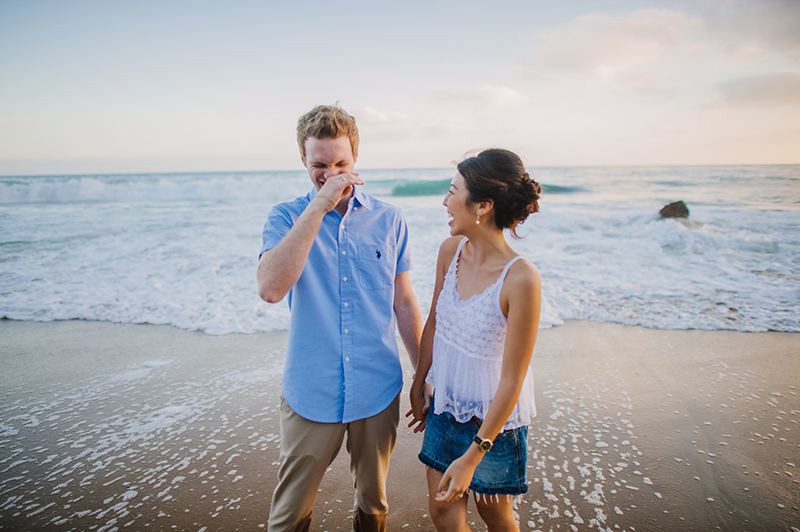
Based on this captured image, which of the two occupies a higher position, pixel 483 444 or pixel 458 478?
pixel 483 444

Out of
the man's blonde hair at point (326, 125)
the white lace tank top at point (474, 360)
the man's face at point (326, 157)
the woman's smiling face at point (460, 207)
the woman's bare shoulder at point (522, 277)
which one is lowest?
the white lace tank top at point (474, 360)

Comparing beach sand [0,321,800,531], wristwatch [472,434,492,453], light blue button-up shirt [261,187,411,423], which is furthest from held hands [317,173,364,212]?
beach sand [0,321,800,531]

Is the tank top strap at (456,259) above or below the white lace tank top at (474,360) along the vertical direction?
above

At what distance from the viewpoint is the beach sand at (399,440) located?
104 inches

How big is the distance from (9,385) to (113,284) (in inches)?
153

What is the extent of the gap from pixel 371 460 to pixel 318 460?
274 millimetres

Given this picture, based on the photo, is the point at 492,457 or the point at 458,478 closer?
the point at 458,478

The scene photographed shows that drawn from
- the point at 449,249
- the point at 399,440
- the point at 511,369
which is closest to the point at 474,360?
the point at 511,369

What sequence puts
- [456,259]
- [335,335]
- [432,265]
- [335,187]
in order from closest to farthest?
[335,187] → [335,335] → [456,259] → [432,265]

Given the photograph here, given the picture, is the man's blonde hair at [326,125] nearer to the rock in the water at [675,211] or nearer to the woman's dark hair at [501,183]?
the woman's dark hair at [501,183]

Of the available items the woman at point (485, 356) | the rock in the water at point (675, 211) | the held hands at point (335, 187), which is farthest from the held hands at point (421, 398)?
the rock in the water at point (675, 211)

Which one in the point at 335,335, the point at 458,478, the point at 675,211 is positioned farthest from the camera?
the point at 675,211

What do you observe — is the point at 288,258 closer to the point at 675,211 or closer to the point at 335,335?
the point at 335,335

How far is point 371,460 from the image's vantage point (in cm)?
190
